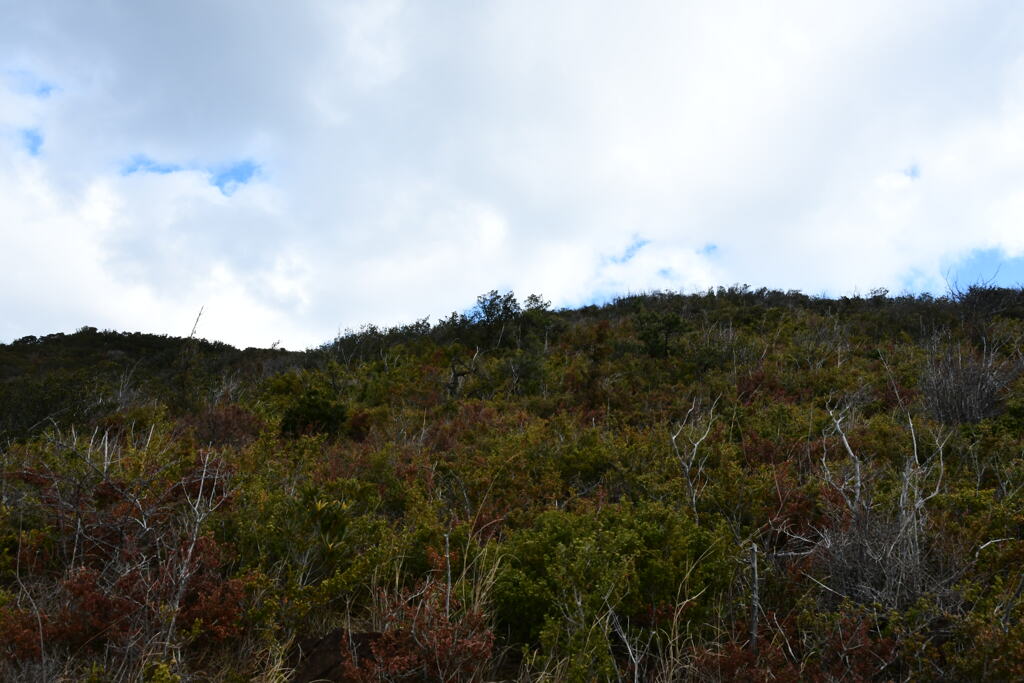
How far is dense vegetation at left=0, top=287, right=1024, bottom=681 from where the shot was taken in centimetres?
244

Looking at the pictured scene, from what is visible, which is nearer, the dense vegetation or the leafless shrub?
the dense vegetation

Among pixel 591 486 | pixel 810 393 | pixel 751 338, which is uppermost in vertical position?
pixel 751 338

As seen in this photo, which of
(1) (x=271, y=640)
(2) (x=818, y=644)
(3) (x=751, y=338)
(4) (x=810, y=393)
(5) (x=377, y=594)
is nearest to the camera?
(2) (x=818, y=644)

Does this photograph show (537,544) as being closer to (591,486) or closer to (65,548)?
(591,486)

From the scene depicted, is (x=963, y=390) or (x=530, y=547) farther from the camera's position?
(x=963, y=390)

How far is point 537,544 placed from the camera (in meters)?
3.22

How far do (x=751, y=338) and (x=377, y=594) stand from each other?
31.4 feet

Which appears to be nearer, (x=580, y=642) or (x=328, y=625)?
(x=580, y=642)

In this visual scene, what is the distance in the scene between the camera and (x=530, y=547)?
3213 millimetres

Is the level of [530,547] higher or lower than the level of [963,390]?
lower

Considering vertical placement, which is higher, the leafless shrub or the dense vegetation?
the leafless shrub

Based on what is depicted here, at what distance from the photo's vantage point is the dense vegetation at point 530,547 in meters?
2.44

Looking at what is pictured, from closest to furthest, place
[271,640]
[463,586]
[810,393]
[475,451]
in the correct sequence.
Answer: [271,640] < [463,586] < [475,451] < [810,393]

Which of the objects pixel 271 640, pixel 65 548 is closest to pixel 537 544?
pixel 271 640
